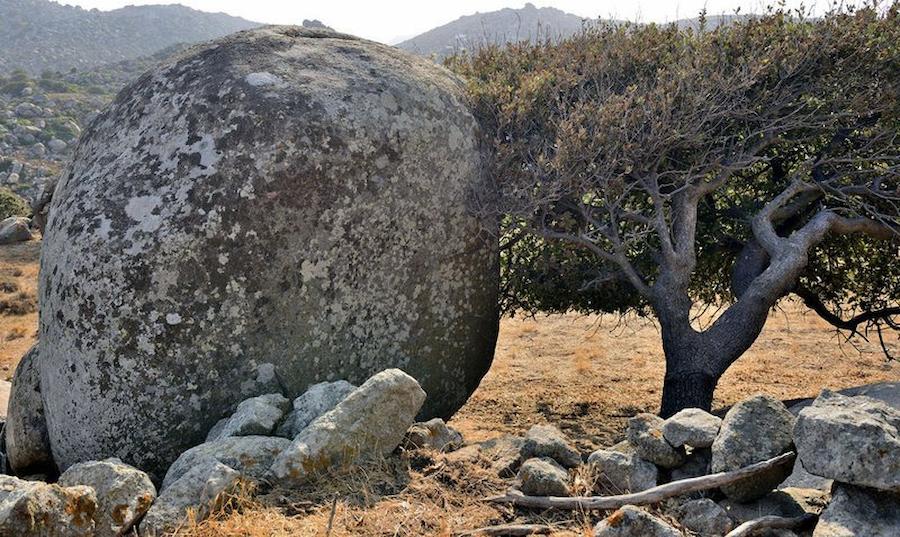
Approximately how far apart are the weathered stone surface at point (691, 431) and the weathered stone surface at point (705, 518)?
1.34 feet

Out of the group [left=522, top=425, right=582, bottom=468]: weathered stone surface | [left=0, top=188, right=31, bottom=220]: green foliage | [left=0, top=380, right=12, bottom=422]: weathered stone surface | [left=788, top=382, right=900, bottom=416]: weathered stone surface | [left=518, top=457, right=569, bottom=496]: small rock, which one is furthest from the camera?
[left=0, top=188, right=31, bottom=220]: green foliage

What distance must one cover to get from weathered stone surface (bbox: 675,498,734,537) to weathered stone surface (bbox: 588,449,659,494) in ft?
1.06

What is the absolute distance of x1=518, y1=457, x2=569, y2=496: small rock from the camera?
445cm

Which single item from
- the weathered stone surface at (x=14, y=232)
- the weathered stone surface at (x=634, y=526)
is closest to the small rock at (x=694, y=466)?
the weathered stone surface at (x=634, y=526)

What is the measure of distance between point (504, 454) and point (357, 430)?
0.92m

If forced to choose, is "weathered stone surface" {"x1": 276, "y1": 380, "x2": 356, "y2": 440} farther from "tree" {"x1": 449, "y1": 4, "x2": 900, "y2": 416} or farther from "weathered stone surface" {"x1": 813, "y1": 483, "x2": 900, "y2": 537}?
"weathered stone surface" {"x1": 813, "y1": 483, "x2": 900, "y2": 537}

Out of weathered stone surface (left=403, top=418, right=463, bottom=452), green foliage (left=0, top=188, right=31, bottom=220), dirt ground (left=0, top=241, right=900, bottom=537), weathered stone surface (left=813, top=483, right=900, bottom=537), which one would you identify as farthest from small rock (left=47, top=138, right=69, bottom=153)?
weathered stone surface (left=813, top=483, right=900, bottom=537)

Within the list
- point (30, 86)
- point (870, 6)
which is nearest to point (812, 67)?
point (870, 6)

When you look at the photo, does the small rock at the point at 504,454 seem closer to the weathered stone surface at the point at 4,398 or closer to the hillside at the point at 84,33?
the weathered stone surface at the point at 4,398

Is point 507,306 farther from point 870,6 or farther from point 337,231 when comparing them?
point 870,6

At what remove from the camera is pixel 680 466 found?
464 cm

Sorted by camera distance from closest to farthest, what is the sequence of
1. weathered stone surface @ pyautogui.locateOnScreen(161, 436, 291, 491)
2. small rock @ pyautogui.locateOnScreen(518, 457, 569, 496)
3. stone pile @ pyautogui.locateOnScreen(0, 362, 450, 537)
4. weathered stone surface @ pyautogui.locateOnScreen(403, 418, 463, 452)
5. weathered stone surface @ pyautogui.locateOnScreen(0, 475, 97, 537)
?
weathered stone surface @ pyautogui.locateOnScreen(0, 475, 97, 537) → stone pile @ pyautogui.locateOnScreen(0, 362, 450, 537) → small rock @ pyautogui.locateOnScreen(518, 457, 569, 496) → weathered stone surface @ pyautogui.locateOnScreen(161, 436, 291, 491) → weathered stone surface @ pyautogui.locateOnScreen(403, 418, 463, 452)

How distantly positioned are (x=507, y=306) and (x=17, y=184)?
150ft

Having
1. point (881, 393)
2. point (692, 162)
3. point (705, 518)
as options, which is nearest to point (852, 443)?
point (705, 518)
